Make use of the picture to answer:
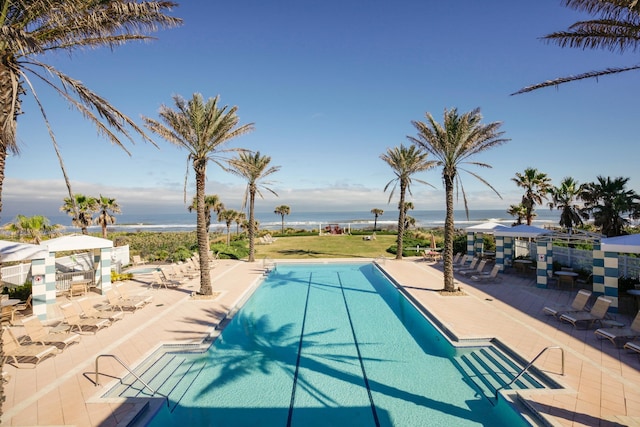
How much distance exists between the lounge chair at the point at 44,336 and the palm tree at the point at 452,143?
42.5ft

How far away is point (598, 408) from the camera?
5711 mm

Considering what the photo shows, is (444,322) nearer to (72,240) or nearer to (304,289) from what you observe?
(304,289)

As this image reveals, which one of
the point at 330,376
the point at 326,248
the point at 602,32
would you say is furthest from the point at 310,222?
the point at 602,32

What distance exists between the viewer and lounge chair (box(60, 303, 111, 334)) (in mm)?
9773

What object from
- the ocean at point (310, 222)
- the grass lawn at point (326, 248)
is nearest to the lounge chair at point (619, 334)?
the grass lawn at point (326, 248)

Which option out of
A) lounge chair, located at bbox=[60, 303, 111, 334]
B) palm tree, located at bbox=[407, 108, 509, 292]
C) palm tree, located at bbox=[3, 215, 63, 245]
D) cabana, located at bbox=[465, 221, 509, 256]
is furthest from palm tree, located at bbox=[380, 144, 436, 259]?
palm tree, located at bbox=[3, 215, 63, 245]

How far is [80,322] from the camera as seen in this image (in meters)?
10.0

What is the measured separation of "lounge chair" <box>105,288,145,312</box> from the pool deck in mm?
318

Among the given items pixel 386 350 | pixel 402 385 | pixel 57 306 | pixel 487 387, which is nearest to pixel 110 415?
pixel 402 385

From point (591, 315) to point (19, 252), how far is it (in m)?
17.0

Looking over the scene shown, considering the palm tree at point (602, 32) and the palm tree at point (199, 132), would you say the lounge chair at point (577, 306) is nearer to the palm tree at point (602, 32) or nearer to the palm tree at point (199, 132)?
the palm tree at point (602, 32)

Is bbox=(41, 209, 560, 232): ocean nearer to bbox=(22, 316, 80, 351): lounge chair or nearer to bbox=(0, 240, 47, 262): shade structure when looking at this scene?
bbox=(0, 240, 47, 262): shade structure

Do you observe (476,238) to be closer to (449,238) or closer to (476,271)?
(476,271)

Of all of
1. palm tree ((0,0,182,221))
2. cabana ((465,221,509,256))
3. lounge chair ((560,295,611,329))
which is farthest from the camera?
cabana ((465,221,509,256))
